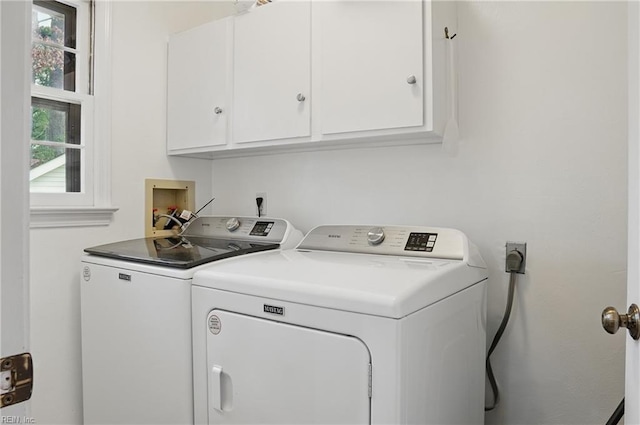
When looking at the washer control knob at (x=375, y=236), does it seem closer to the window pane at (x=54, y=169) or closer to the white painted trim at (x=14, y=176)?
the white painted trim at (x=14, y=176)

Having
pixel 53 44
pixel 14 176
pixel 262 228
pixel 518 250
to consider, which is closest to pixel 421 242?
pixel 518 250

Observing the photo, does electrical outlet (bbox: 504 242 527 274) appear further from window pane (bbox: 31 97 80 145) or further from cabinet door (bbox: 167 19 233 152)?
window pane (bbox: 31 97 80 145)

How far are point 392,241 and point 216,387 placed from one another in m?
0.83

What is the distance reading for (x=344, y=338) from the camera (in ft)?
3.59

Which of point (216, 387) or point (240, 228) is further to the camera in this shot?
point (240, 228)

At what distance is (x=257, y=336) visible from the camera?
1.25m

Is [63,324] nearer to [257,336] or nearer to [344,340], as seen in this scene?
[257,336]

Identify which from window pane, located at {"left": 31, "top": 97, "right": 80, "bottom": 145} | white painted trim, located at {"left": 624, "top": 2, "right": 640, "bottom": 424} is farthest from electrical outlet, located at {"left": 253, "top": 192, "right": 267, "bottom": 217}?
white painted trim, located at {"left": 624, "top": 2, "right": 640, "bottom": 424}

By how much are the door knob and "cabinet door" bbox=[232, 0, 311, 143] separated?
1.30 m

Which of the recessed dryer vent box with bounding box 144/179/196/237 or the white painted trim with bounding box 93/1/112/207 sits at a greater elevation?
the white painted trim with bounding box 93/1/112/207

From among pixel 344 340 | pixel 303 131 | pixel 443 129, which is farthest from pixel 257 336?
pixel 443 129

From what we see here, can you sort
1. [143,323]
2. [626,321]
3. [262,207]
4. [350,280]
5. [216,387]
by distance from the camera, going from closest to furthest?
1. [626,321]
2. [350,280]
3. [216,387]
4. [143,323]
5. [262,207]

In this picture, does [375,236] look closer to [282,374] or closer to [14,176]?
[282,374]

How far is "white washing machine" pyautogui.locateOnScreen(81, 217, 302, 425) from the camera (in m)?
1.46
